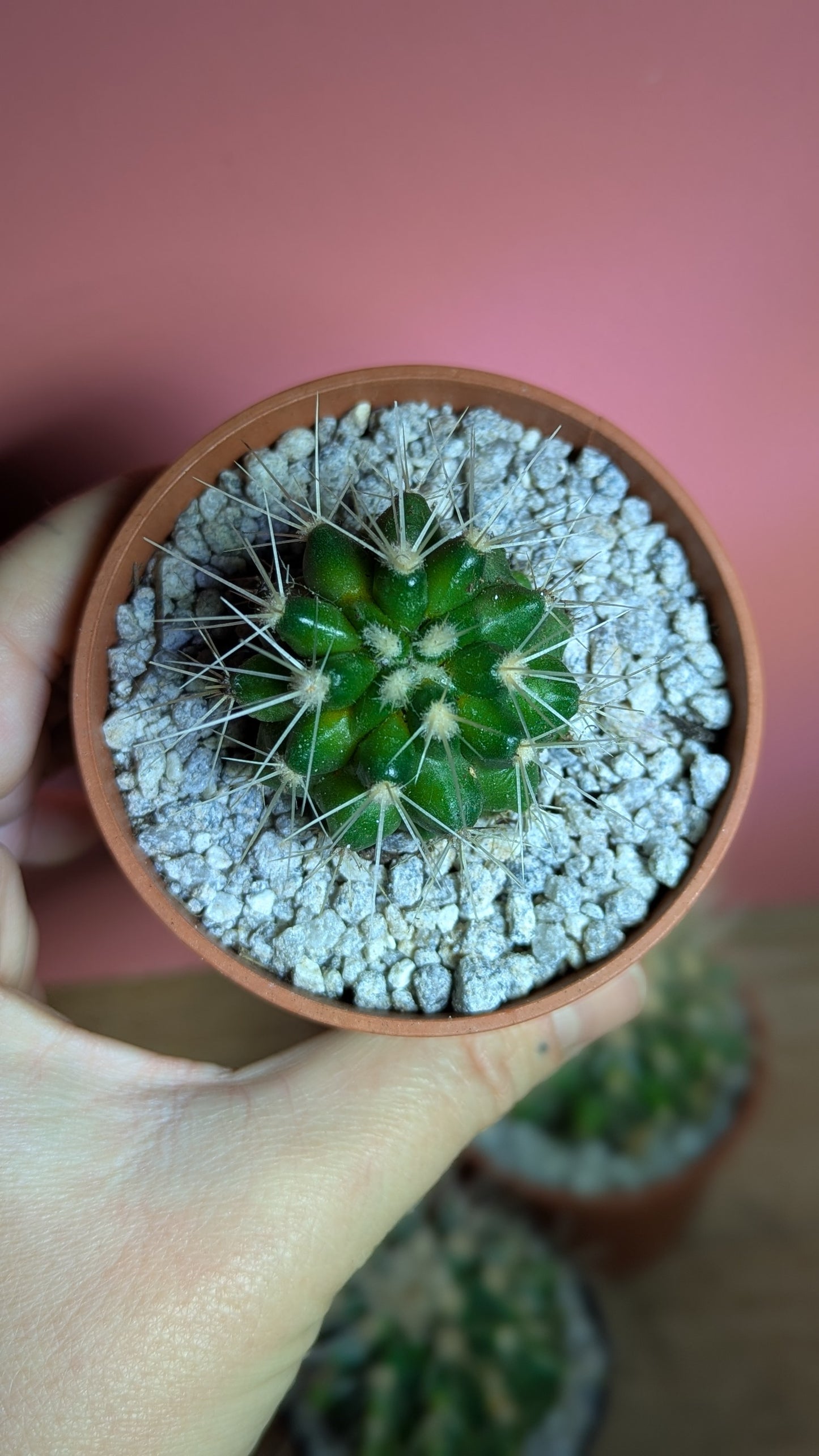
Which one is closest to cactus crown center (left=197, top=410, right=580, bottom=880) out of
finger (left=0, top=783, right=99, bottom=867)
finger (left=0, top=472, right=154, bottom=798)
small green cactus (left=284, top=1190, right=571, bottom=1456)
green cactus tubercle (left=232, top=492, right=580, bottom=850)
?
green cactus tubercle (left=232, top=492, right=580, bottom=850)

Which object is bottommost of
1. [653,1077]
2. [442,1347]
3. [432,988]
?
[442,1347]

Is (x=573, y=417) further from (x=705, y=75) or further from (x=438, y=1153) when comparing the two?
(x=438, y=1153)

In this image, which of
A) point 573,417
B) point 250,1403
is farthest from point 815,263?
point 250,1403

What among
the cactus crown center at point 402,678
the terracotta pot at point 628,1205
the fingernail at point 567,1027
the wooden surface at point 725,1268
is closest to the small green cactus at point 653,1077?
the terracotta pot at point 628,1205

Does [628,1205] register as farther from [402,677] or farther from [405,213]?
[405,213]

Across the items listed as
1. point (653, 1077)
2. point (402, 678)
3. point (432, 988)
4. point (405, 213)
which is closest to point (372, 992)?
point (432, 988)
